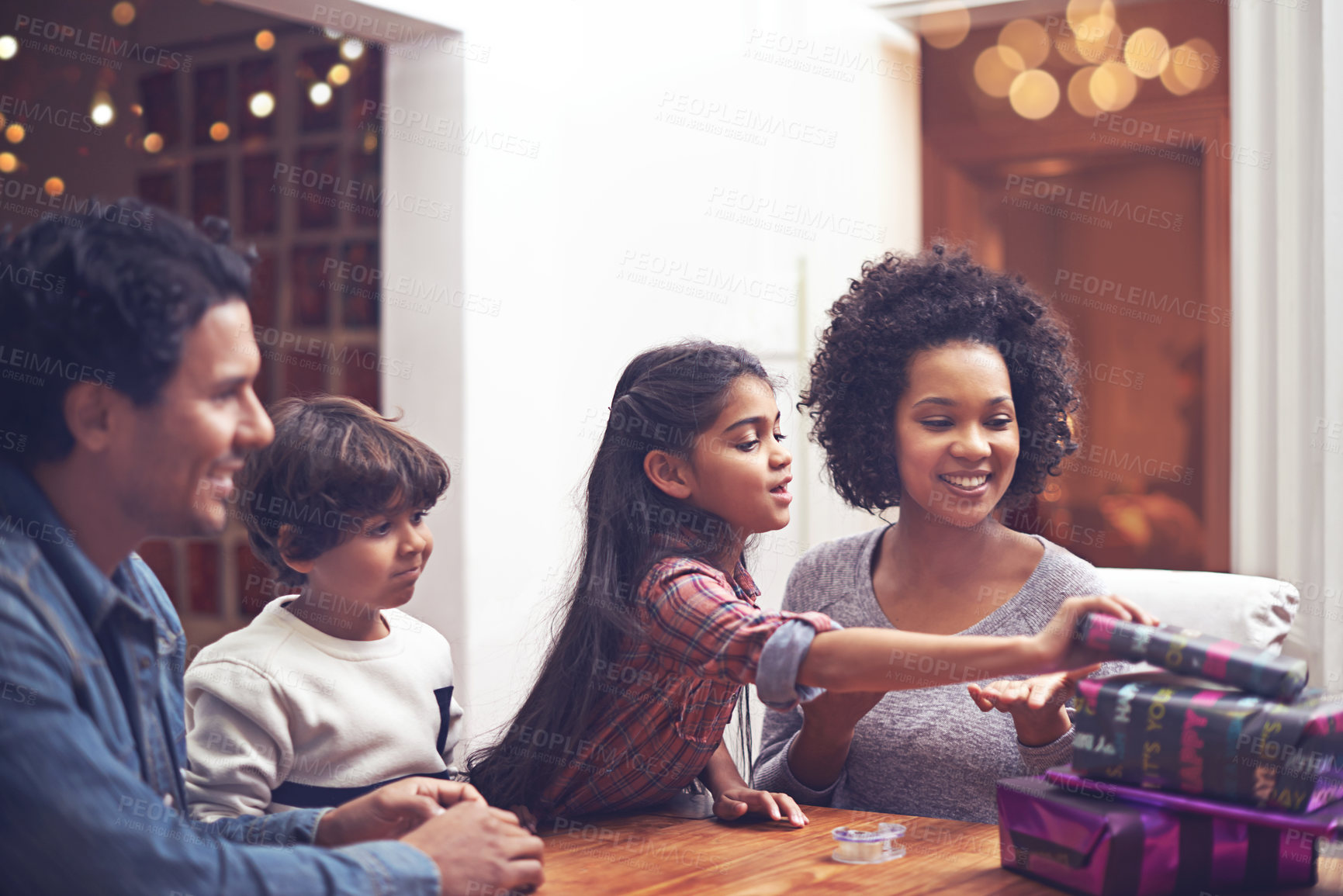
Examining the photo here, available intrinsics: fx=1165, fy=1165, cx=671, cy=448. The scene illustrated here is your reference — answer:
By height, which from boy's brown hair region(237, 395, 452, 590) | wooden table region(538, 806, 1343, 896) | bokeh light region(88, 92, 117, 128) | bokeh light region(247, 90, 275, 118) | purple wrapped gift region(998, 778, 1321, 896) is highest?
bokeh light region(88, 92, 117, 128)

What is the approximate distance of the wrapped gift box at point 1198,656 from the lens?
1223 mm

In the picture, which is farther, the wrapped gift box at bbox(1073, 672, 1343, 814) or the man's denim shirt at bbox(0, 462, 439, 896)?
the wrapped gift box at bbox(1073, 672, 1343, 814)

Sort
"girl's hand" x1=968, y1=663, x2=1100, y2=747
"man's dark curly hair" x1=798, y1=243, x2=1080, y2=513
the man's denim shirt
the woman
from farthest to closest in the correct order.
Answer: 1. "man's dark curly hair" x1=798, y1=243, x2=1080, y2=513
2. the woman
3. "girl's hand" x1=968, y1=663, x2=1100, y2=747
4. the man's denim shirt

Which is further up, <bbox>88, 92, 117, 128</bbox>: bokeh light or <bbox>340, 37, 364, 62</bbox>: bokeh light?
<bbox>340, 37, 364, 62</bbox>: bokeh light

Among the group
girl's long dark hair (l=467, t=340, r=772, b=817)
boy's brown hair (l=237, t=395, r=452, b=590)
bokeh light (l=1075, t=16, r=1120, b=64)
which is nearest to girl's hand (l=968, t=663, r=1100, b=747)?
girl's long dark hair (l=467, t=340, r=772, b=817)

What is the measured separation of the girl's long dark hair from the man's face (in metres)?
0.60

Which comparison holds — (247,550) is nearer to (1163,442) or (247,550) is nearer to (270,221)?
(270,221)

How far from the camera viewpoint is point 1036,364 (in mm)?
2000

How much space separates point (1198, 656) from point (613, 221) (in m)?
2.91

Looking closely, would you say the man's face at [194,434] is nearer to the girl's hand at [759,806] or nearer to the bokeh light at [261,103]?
the girl's hand at [759,806]

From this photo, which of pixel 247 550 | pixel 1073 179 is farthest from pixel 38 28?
pixel 1073 179

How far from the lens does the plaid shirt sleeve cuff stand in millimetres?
1355

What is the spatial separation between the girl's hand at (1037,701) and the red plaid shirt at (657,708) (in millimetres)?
331

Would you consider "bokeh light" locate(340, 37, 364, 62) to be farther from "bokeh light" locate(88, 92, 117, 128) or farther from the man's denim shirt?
the man's denim shirt
